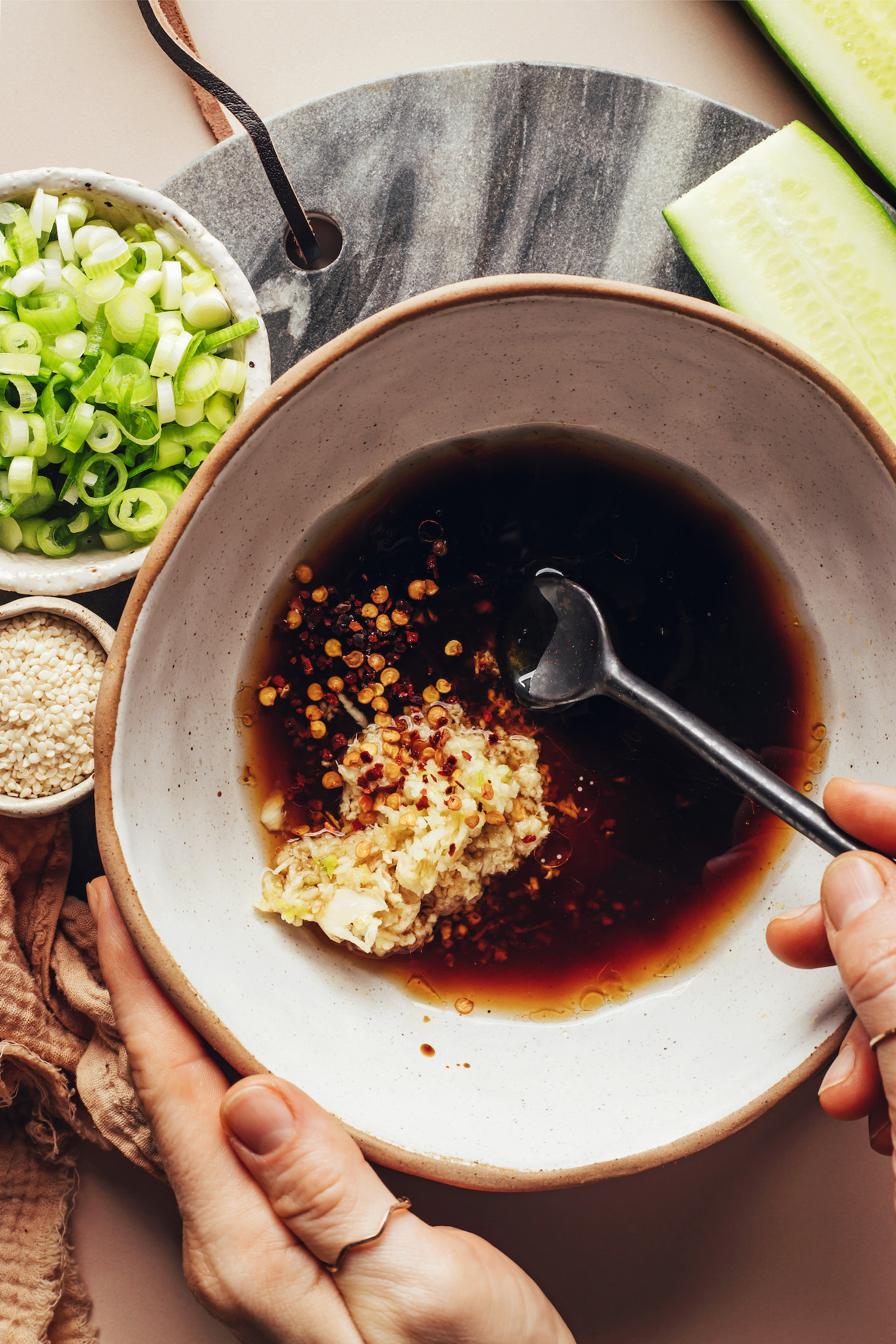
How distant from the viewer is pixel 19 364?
3.81ft

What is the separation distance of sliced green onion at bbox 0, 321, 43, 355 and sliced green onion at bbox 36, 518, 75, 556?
0.25 metres

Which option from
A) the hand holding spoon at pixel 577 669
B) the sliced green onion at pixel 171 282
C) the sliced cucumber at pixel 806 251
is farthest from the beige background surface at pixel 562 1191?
the hand holding spoon at pixel 577 669

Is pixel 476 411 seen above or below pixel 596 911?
above

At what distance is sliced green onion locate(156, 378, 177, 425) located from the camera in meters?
1.19

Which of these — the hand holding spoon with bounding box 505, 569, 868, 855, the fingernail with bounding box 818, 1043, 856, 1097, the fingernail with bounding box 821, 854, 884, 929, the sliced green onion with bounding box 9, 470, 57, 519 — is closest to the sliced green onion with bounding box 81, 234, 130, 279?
the sliced green onion with bounding box 9, 470, 57, 519

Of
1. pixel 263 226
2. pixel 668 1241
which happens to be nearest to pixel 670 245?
pixel 263 226

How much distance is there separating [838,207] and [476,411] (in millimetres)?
638

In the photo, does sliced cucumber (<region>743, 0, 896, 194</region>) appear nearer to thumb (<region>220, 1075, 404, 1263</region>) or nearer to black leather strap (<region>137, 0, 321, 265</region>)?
black leather strap (<region>137, 0, 321, 265</region>)

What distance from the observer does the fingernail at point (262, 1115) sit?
1047 millimetres

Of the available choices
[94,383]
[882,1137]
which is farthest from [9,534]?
[882,1137]

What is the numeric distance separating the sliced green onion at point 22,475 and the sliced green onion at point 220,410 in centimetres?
27

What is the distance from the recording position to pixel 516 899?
4.55 feet

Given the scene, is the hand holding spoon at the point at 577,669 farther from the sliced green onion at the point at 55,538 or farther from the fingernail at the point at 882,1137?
the sliced green onion at the point at 55,538

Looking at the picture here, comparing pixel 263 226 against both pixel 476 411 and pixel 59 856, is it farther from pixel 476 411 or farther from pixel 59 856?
pixel 59 856
